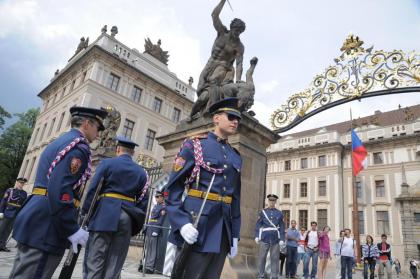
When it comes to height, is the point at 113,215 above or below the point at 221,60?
below

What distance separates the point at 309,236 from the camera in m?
10.4

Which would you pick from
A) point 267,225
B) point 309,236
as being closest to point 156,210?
point 267,225

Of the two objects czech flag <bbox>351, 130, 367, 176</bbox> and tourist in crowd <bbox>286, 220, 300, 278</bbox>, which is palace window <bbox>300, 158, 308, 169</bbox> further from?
tourist in crowd <bbox>286, 220, 300, 278</bbox>

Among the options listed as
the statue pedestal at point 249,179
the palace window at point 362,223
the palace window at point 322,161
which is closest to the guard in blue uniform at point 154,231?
the statue pedestal at point 249,179

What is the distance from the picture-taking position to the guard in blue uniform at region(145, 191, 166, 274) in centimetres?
671

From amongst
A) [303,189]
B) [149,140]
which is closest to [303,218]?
[303,189]

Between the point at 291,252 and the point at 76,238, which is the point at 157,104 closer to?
the point at 291,252

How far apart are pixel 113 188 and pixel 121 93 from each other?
2794cm

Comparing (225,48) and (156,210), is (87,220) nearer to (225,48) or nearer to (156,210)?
(156,210)

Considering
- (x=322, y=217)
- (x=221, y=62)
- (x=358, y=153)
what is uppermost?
(x=358, y=153)

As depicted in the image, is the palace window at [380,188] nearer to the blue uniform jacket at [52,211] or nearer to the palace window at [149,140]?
the palace window at [149,140]

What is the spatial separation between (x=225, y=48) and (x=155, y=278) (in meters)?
5.10

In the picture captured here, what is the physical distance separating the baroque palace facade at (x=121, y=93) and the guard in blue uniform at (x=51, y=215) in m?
25.9

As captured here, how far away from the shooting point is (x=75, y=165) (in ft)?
8.68
